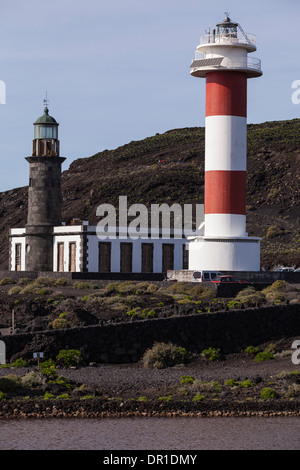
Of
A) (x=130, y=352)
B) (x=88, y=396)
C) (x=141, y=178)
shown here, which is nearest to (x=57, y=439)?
(x=88, y=396)

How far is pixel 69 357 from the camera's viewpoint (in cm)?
2691

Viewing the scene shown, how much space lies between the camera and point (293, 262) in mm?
64250

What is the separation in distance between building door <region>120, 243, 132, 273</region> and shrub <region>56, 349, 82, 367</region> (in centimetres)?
1962

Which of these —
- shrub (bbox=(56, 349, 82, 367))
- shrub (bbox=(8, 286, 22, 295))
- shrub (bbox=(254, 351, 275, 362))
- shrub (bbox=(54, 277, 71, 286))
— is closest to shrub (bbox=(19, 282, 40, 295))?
shrub (bbox=(8, 286, 22, 295))

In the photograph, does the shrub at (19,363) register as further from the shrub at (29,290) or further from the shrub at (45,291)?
the shrub at (29,290)

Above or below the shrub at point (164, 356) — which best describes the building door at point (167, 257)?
above

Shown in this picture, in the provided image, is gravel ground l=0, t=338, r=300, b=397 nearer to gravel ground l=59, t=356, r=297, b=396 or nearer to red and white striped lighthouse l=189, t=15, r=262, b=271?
gravel ground l=59, t=356, r=297, b=396

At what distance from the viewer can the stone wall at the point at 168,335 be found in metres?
27.1

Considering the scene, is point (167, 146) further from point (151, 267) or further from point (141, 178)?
point (151, 267)

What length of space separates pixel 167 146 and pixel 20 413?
3745 inches

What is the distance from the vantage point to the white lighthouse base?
38969mm

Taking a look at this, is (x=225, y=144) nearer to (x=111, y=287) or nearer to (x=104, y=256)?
(x=111, y=287)

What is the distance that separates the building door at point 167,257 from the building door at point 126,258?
1.81 m

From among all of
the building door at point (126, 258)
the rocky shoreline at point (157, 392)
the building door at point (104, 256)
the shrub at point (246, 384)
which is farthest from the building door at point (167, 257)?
the shrub at point (246, 384)
